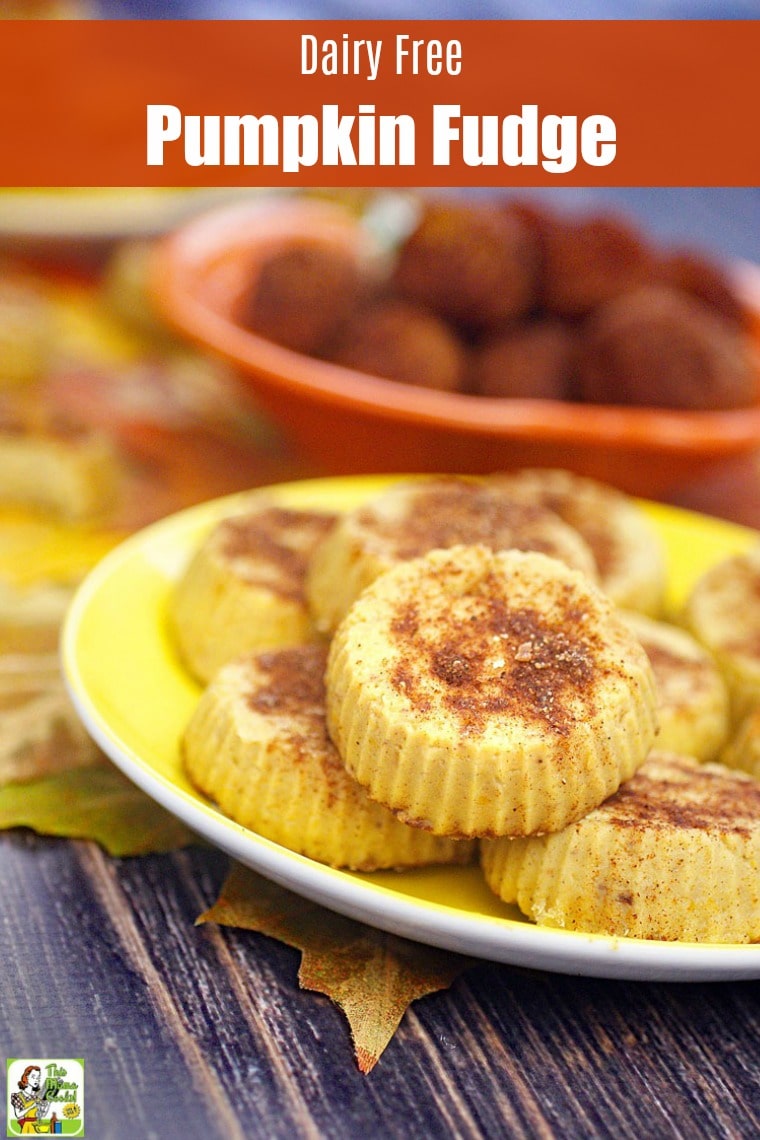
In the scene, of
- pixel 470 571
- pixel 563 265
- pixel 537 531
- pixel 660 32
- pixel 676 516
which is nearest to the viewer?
pixel 470 571

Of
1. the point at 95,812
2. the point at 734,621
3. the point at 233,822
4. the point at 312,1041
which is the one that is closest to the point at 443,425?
the point at 734,621

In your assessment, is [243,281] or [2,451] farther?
[243,281]

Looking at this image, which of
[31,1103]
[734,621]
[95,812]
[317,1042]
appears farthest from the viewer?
[734,621]

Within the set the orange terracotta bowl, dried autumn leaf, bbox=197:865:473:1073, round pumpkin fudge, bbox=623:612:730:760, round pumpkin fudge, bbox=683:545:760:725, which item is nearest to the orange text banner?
the orange terracotta bowl

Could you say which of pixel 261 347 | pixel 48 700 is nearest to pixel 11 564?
pixel 48 700

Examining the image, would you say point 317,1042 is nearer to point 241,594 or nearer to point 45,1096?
point 45,1096

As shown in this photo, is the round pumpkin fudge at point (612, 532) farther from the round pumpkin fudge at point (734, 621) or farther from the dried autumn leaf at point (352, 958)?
the dried autumn leaf at point (352, 958)

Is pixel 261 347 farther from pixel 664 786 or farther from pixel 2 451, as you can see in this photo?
pixel 664 786
